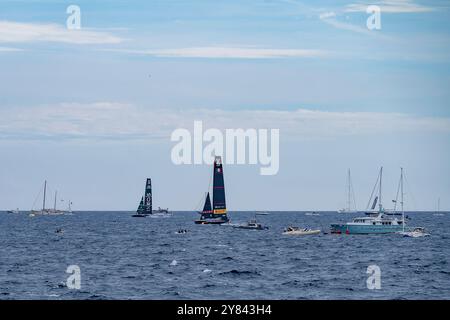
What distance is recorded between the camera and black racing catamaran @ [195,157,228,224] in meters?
178

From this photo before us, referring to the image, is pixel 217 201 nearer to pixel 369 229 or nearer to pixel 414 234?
pixel 369 229

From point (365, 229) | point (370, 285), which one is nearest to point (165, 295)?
point (370, 285)

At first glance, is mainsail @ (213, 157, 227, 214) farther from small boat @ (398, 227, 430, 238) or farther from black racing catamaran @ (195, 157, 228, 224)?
small boat @ (398, 227, 430, 238)

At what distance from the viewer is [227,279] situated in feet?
218

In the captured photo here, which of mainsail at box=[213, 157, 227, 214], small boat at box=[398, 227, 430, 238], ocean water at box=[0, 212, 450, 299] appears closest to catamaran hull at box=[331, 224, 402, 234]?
small boat at box=[398, 227, 430, 238]

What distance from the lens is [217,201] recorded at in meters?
180

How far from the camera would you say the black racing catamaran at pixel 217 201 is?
586 ft

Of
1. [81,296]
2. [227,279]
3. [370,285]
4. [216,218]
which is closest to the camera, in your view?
[81,296]
